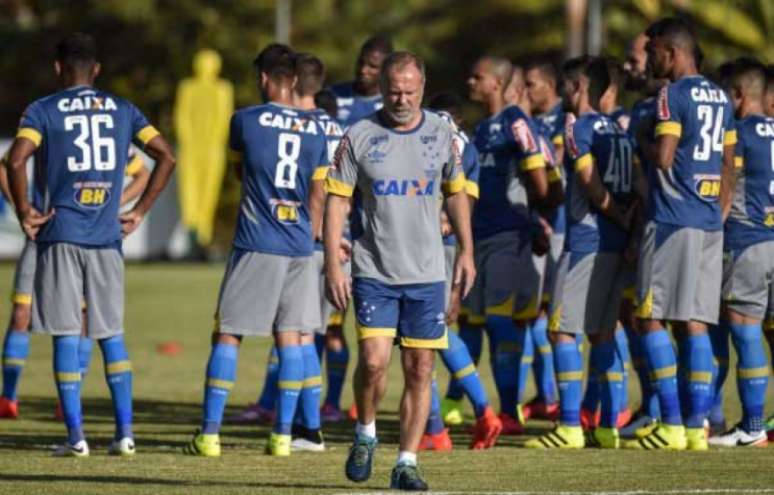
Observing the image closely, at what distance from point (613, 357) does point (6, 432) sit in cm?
412

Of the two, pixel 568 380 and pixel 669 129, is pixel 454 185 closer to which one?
pixel 669 129

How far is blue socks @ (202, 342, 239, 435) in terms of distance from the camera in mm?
13086

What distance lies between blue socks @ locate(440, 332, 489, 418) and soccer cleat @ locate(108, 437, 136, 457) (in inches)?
80.0

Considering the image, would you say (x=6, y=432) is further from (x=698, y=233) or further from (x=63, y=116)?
(x=698, y=233)

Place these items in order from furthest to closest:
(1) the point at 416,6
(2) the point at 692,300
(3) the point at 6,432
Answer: (1) the point at 416,6 < (3) the point at 6,432 < (2) the point at 692,300

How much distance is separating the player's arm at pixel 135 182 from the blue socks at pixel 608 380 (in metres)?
3.08

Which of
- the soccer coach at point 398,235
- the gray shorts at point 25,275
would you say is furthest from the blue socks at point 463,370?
the gray shorts at point 25,275

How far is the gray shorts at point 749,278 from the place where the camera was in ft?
45.8

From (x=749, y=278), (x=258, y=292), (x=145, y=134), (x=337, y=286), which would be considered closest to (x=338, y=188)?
(x=337, y=286)

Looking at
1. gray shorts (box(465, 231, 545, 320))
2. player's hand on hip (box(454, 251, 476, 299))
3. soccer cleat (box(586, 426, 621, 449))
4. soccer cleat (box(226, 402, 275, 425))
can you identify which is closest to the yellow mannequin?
soccer cleat (box(226, 402, 275, 425))

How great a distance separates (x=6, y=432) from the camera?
48.0ft

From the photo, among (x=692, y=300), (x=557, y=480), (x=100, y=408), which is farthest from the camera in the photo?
(x=100, y=408)

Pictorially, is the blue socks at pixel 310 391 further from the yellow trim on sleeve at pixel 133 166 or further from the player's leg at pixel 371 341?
the player's leg at pixel 371 341

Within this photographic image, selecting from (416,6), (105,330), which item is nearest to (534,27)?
(416,6)
